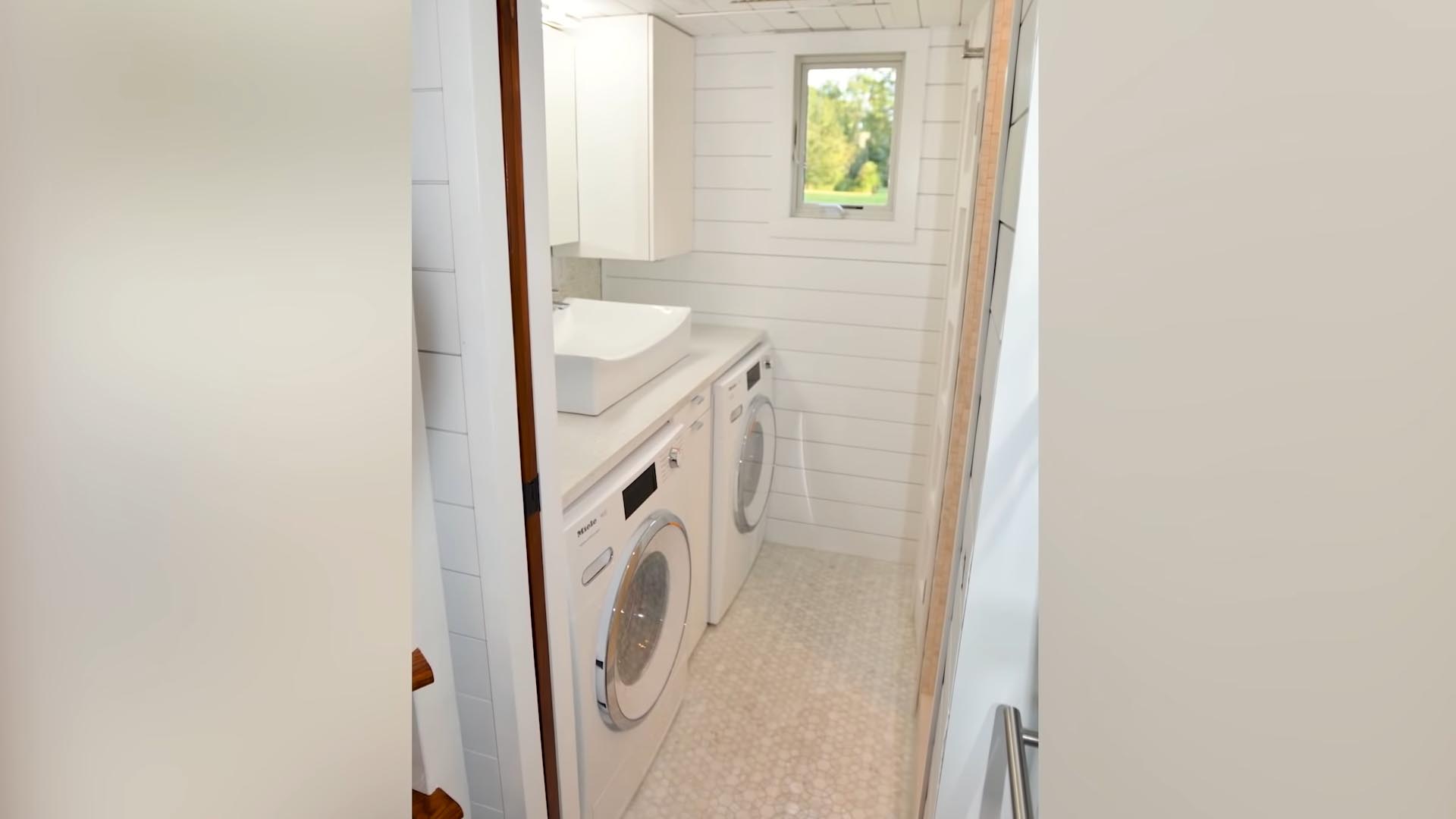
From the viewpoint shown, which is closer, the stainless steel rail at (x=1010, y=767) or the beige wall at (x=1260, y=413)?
the beige wall at (x=1260, y=413)

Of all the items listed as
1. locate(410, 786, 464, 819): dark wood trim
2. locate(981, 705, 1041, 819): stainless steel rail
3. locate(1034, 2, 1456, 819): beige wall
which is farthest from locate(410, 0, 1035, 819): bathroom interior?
locate(1034, 2, 1456, 819): beige wall

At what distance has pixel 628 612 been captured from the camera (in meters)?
1.82

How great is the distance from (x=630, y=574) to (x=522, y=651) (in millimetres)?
402

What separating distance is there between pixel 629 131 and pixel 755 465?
127cm

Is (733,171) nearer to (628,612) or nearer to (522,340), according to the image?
(628,612)

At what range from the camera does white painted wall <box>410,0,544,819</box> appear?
105 cm

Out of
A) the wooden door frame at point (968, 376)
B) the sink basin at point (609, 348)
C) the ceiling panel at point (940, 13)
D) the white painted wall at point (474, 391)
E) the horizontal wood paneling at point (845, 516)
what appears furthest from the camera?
the horizontal wood paneling at point (845, 516)

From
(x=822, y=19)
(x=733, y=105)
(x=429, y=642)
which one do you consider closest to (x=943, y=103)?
(x=822, y=19)

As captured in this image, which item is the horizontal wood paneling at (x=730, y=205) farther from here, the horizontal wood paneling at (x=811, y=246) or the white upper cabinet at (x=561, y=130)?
the white upper cabinet at (x=561, y=130)

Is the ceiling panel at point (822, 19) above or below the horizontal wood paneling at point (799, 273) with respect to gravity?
above

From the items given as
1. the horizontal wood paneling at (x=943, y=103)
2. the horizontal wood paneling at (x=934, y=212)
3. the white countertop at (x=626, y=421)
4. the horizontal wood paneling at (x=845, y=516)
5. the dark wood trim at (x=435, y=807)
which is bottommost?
the horizontal wood paneling at (x=845, y=516)

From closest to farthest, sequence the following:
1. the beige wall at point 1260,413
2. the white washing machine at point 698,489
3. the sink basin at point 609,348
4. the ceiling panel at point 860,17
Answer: the beige wall at point 1260,413 < the sink basin at point 609,348 < the white washing machine at point 698,489 < the ceiling panel at point 860,17

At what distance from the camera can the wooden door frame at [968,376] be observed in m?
1.24

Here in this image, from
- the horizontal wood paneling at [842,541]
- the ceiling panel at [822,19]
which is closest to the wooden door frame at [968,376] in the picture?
the ceiling panel at [822,19]
